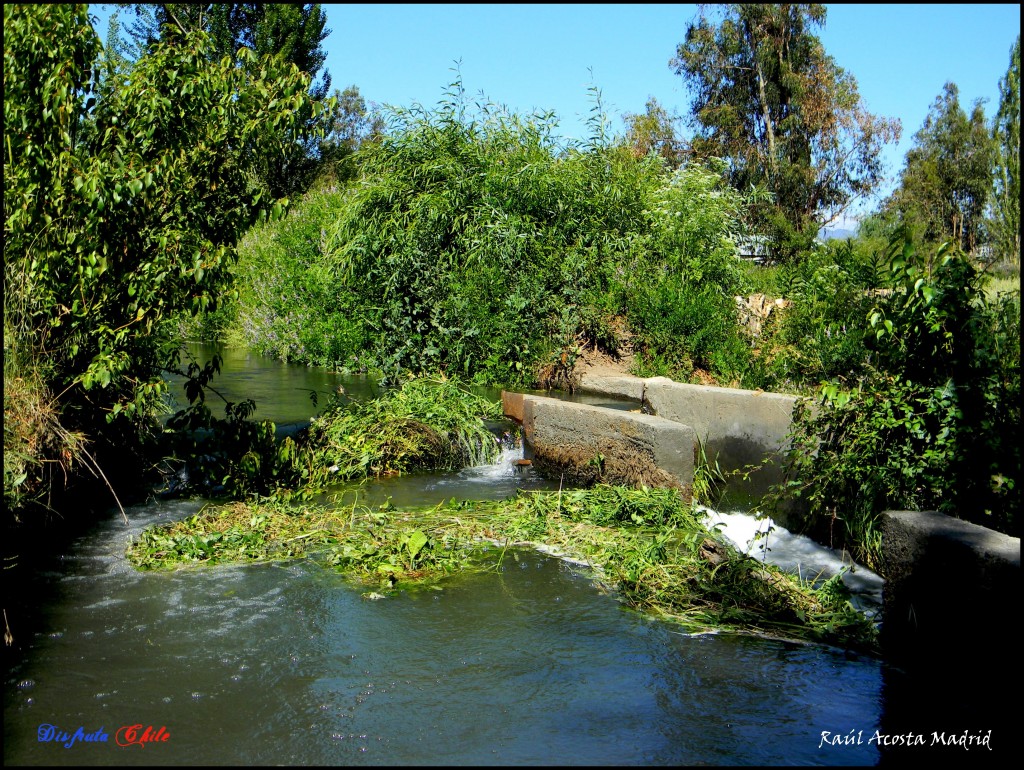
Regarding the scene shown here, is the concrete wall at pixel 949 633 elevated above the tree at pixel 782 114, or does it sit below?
below

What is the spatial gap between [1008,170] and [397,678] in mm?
4793

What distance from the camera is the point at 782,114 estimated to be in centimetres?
3209

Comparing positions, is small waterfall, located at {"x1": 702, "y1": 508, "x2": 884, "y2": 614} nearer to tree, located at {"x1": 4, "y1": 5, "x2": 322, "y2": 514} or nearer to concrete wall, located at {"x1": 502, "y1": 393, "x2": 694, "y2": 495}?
concrete wall, located at {"x1": 502, "y1": 393, "x2": 694, "y2": 495}

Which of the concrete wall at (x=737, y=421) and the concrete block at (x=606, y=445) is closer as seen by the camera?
the concrete wall at (x=737, y=421)

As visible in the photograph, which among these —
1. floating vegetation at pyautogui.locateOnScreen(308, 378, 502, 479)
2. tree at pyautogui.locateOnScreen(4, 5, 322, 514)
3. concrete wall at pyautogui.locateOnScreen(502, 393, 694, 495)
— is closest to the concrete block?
concrete wall at pyautogui.locateOnScreen(502, 393, 694, 495)

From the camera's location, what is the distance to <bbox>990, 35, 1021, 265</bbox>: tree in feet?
17.5

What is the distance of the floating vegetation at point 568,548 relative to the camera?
17.5 ft

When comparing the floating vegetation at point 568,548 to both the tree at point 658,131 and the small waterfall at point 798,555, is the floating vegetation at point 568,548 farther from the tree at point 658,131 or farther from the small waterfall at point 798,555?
the tree at point 658,131

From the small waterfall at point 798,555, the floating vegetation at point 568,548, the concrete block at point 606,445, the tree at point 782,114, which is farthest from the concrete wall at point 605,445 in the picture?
the tree at point 782,114

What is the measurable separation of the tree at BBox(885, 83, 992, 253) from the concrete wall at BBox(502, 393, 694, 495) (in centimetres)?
2651

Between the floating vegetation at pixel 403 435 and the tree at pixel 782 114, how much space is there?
2328 cm

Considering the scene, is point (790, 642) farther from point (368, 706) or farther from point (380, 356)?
point (380, 356)

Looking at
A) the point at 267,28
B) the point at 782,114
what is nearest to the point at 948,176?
the point at 782,114

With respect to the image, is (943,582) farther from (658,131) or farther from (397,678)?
(658,131)
